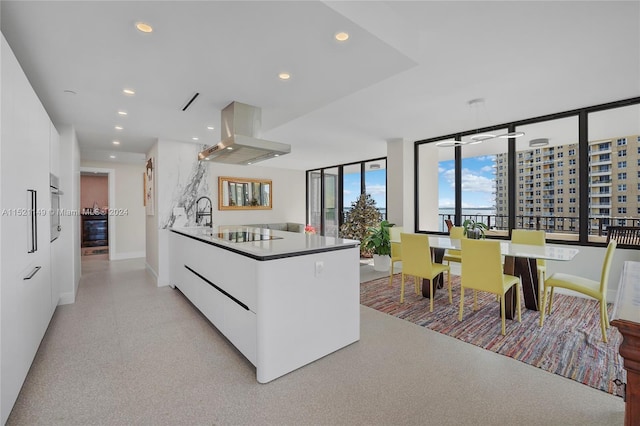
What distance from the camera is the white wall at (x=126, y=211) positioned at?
23.1ft

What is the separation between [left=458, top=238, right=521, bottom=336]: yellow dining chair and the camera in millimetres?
2842

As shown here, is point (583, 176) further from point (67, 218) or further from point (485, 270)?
point (67, 218)

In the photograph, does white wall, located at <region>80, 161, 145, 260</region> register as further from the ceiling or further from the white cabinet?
the white cabinet

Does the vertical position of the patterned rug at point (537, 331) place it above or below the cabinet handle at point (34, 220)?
below

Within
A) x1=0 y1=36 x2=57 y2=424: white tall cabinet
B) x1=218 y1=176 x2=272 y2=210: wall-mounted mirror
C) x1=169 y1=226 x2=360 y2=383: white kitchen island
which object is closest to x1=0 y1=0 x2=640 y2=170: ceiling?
x1=0 y1=36 x2=57 y2=424: white tall cabinet

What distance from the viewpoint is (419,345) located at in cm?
262

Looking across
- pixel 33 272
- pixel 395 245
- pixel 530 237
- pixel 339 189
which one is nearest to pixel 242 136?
pixel 33 272

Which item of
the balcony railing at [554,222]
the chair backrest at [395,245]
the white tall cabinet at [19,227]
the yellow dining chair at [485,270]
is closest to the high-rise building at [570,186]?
the balcony railing at [554,222]

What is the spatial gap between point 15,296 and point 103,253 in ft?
24.1

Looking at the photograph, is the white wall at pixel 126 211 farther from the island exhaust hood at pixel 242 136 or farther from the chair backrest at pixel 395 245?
the chair backrest at pixel 395 245

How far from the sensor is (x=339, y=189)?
890 cm

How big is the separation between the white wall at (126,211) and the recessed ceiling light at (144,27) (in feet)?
20.7

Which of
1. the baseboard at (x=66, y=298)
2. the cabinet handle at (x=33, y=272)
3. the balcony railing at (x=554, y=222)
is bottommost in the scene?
the baseboard at (x=66, y=298)

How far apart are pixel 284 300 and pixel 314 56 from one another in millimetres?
1838
